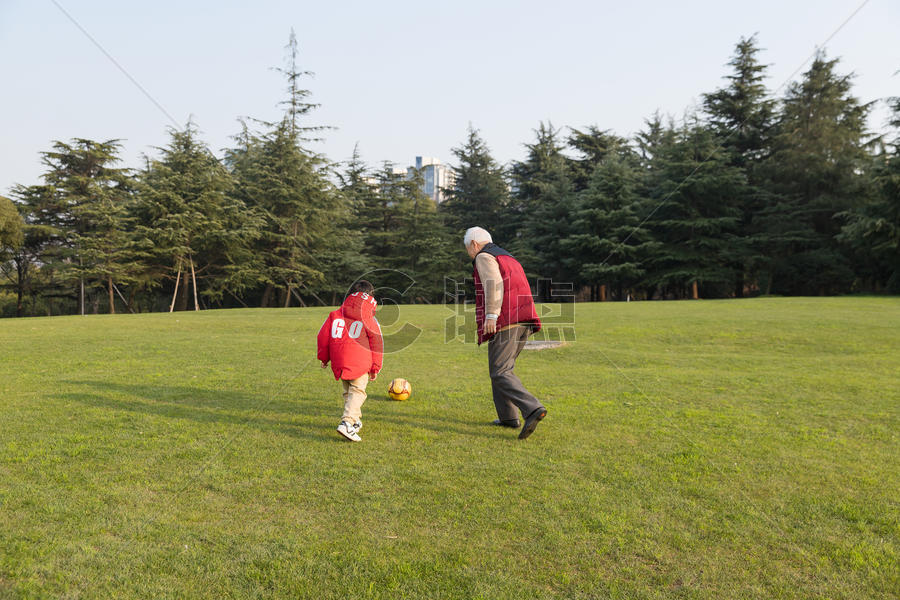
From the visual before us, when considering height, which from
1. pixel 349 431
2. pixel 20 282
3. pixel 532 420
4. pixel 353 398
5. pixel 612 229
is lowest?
pixel 349 431

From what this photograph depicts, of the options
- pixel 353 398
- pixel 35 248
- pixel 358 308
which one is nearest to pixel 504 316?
pixel 358 308

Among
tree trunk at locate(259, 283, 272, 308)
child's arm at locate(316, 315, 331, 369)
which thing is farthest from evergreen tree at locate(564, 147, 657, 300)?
child's arm at locate(316, 315, 331, 369)

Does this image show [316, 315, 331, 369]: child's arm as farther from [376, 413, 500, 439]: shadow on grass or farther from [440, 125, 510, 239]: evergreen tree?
[440, 125, 510, 239]: evergreen tree

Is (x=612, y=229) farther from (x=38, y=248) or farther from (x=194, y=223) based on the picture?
(x=38, y=248)

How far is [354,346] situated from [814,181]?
4249 centimetres

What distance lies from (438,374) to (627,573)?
7.07m

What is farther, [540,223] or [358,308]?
[540,223]

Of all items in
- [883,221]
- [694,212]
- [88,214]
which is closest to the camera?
[883,221]

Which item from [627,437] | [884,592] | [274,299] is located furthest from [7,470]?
[274,299]

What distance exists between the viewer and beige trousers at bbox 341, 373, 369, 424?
5.86 meters

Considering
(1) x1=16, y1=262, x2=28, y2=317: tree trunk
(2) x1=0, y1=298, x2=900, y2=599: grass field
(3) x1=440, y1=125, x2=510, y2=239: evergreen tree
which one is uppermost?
(3) x1=440, y1=125, x2=510, y2=239: evergreen tree

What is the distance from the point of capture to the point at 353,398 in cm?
592

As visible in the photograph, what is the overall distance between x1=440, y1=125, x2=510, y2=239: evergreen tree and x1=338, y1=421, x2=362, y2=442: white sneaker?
156 ft

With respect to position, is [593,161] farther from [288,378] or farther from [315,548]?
[315,548]
